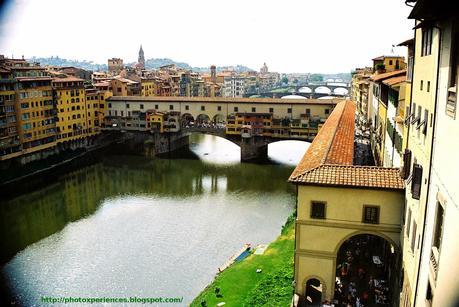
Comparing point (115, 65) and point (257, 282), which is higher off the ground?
point (115, 65)

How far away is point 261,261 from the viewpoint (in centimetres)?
1317

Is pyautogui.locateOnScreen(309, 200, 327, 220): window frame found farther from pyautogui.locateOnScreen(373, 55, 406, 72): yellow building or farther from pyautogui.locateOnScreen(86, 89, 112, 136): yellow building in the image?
pyautogui.locateOnScreen(86, 89, 112, 136): yellow building

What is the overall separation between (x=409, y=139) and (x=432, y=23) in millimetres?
2509

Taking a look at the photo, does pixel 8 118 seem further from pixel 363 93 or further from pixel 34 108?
pixel 363 93

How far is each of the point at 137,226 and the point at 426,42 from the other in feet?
43.7

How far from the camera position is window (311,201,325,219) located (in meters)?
9.33

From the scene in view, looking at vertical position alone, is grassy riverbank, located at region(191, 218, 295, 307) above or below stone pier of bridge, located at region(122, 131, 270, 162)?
below

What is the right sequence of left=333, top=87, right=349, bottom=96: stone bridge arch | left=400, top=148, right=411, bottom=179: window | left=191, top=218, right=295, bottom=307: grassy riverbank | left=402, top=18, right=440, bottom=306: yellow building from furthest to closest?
left=333, top=87, right=349, bottom=96: stone bridge arch → left=191, top=218, right=295, bottom=307: grassy riverbank → left=400, top=148, right=411, bottom=179: window → left=402, top=18, right=440, bottom=306: yellow building

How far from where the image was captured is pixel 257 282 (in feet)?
39.0

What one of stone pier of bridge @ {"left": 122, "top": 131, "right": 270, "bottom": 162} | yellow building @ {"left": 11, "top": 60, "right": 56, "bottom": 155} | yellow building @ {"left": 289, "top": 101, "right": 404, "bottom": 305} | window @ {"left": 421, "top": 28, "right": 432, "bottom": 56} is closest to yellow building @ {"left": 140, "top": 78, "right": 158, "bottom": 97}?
stone pier of bridge @ {"left": 122, "top": 131, "right": 270, "bottom": 162}

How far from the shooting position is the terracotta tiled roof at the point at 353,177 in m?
8.96

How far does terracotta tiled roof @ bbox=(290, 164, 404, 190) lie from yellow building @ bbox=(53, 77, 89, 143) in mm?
24114

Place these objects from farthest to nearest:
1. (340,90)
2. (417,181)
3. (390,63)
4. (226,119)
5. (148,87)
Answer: (340,90) → (148,87) → (226,119) → (390,63) → (417,181)

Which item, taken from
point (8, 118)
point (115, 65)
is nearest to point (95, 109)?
point (8, 118)
